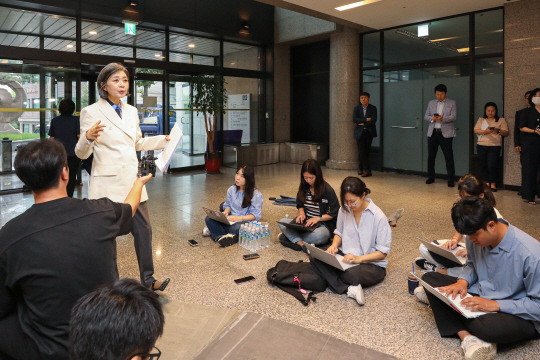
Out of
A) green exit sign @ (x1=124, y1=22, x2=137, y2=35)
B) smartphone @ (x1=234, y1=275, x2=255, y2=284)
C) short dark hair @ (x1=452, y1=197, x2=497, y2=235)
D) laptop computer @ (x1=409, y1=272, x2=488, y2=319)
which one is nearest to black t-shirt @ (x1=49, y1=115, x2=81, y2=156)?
green exit sign @ (x1=124, y1=22, x2=137, y2=35)

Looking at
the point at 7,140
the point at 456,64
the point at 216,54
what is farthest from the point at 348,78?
the point at 7,140

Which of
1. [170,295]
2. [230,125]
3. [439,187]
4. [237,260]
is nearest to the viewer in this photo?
[170,295]

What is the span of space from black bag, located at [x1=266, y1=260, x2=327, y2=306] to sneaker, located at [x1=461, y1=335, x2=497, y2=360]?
1230mm

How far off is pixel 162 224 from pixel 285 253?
201 cm

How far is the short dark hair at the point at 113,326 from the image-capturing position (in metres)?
1.21

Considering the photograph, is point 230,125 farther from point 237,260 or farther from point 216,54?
point 237,260

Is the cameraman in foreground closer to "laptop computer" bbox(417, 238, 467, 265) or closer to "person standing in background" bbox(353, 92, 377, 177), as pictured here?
"laptop computer" bbox(417, 238, 467, 265)

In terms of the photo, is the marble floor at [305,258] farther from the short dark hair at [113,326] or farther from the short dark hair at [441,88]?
the short dark hair at [441,88]

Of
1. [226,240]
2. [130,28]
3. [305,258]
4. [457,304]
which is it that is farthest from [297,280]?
[130,28]

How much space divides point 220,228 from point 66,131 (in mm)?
3516

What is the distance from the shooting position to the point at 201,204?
7.07 meters

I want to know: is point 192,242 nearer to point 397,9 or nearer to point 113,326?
point 113,326

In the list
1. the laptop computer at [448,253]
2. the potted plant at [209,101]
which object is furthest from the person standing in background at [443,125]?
the laptop computer at [448,253]

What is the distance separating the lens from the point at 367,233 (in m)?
3.68
